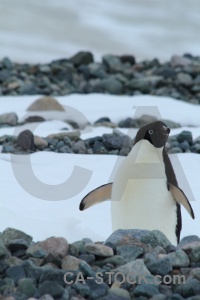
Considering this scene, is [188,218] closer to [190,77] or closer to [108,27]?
[190,77]

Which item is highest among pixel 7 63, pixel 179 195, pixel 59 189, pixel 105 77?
pixel 7 63

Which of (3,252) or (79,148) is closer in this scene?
(3,252)

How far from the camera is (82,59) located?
1247cm

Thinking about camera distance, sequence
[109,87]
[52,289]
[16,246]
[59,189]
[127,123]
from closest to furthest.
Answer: [52,289]
[16,246]
[59,189]
[127,123]
[109,87]

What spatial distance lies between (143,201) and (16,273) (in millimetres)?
1692

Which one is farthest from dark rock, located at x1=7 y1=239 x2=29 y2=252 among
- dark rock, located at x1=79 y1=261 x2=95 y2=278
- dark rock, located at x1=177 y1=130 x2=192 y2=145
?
dark rock, located at x1=177 y1=130 x2=192 y2=145

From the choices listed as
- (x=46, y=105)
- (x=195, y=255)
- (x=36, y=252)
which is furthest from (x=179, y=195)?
(x=46, y=105)

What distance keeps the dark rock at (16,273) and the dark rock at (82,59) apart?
367 inches

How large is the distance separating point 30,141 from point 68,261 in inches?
126

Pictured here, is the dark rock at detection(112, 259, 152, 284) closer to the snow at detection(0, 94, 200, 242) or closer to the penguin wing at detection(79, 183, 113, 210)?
the snow at detection(0, 94, 200, 242)

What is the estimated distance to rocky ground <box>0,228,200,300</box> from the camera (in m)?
2.99

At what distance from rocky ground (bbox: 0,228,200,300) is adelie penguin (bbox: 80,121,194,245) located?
112 cm

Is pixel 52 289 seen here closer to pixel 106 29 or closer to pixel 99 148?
pixel 99 148

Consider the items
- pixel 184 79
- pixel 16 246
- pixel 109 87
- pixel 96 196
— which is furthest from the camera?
pixel 184 79
